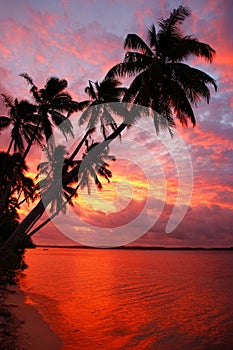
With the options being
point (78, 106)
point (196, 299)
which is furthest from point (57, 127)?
point (196, 299)

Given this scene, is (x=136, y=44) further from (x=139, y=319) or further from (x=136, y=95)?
(x=139, y=319)

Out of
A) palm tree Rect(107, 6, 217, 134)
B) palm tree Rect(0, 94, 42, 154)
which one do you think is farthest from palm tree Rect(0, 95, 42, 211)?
palm tree Rect(107, 6, 217, 134)

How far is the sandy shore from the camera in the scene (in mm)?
11212

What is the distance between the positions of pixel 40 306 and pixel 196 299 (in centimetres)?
1324

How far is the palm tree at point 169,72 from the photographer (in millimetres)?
14789

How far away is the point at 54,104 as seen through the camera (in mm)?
18266

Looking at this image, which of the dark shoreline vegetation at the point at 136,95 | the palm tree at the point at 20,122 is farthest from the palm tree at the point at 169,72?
the palm tree at the point at 20,122

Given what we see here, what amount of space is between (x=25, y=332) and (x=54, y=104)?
1111 centimetres

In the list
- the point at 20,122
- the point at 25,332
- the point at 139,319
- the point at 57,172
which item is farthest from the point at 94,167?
the point at 25,332

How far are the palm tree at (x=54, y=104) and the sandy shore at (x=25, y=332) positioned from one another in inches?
378

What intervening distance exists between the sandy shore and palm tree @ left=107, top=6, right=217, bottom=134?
9836 millimetres

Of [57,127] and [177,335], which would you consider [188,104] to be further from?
[177,335]

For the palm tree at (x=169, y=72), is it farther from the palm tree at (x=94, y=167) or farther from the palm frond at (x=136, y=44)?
the palm tree at (x=94, y=167)

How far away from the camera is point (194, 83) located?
576 inches
